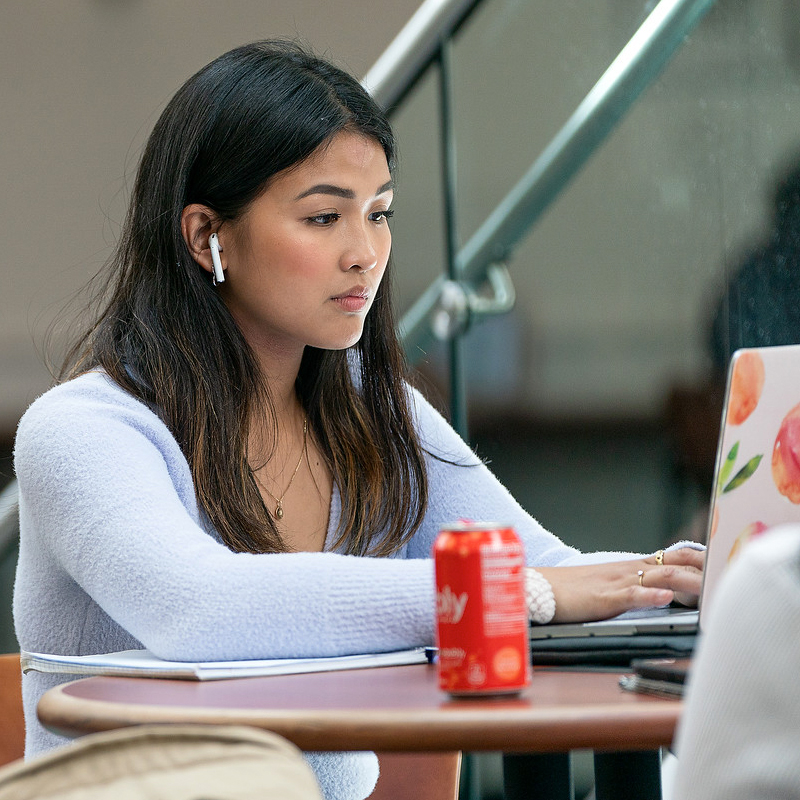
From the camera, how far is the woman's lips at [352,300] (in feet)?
5.06

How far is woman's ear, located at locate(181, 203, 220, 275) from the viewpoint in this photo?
159 cm

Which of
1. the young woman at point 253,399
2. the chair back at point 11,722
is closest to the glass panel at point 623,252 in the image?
the young woman at point 253,399

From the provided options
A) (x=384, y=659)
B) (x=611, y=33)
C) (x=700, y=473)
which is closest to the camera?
(x=384, y=659)

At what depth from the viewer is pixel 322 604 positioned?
3.33 ft

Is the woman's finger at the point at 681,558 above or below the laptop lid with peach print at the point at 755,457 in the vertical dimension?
below

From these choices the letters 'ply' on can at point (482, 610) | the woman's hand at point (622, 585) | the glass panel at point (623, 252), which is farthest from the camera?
the glass panel at point (623, 252)

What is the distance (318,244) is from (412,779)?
683 millimetres

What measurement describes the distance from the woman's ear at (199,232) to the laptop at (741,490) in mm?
774

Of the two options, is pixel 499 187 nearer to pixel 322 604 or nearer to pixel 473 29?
→ pixel 473 29

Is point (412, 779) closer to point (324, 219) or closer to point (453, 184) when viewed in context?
point (324, 219)

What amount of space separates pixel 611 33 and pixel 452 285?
56 cm

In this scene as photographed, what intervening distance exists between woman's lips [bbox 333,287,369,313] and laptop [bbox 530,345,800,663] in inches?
24.3

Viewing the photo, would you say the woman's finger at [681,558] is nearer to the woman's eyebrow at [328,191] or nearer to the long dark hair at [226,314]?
the long dark hair at [226,314]

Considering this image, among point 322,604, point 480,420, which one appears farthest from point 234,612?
point 480,420
